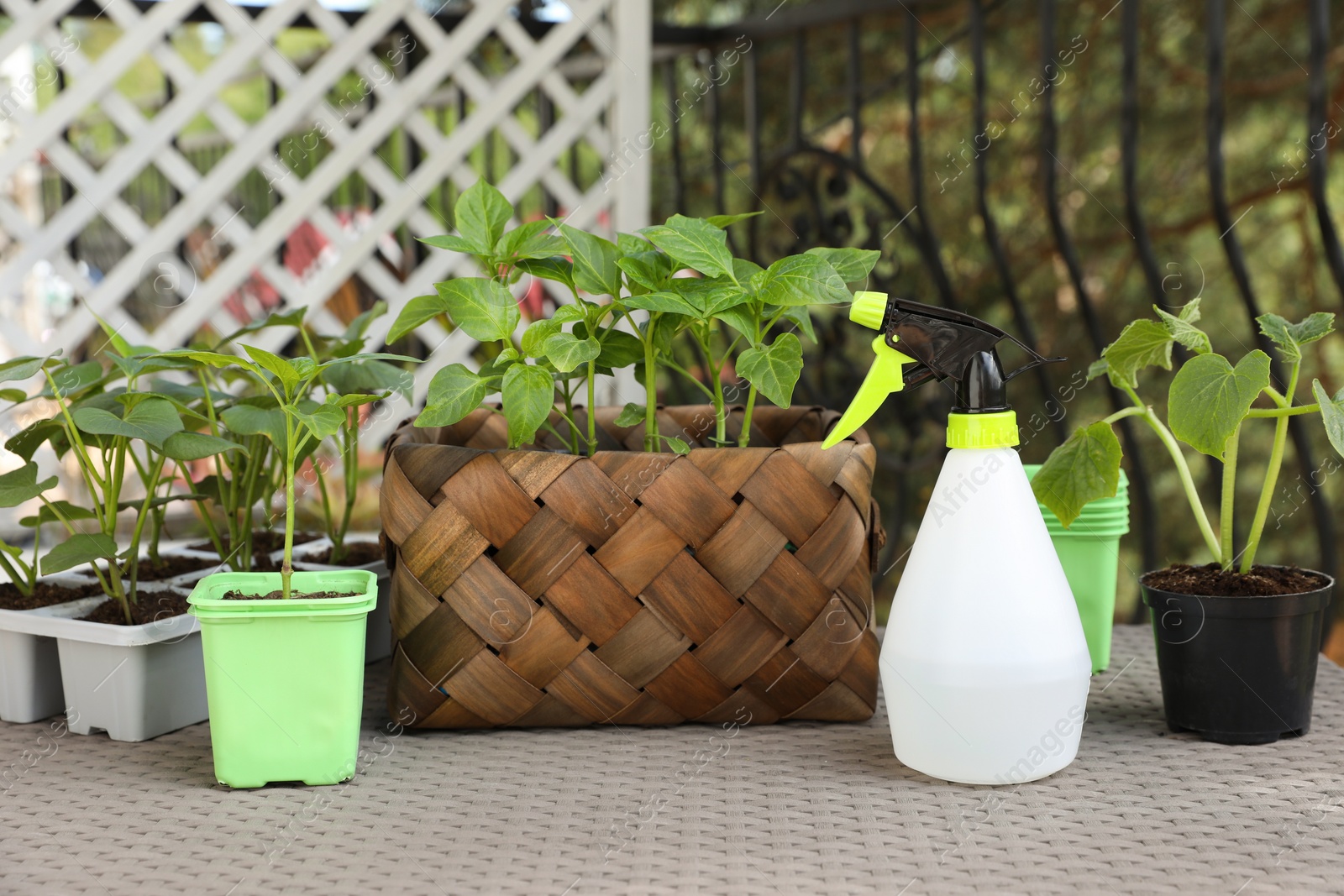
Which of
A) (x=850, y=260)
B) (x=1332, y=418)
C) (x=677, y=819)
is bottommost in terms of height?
(x=677, y=819)

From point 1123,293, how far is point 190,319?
6.66 ft

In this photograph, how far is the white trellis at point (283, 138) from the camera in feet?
4.12

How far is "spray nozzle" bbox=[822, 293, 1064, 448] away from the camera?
0.65m

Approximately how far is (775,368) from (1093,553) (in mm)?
314

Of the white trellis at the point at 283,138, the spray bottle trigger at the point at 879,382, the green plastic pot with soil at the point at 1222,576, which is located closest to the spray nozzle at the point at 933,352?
the spray bottle trigger at the point at 879,382

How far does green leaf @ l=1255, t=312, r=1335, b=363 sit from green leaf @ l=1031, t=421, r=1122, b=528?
121 millimetres

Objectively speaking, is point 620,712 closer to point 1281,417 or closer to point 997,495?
point 997,495

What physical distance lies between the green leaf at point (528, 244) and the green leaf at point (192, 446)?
23 centimetres

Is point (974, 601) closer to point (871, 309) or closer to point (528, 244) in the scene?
point (871, 309)

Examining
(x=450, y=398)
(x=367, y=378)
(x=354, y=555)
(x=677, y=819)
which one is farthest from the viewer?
(x=354, y=555)

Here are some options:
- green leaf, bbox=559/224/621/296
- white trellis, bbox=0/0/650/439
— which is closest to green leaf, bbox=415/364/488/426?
green leaf, bbox=559/224/621/296

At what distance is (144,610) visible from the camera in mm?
767

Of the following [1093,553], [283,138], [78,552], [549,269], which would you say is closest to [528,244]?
[549,269]

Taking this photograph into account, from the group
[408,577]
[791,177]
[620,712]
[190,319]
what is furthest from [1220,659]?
[190,319]
